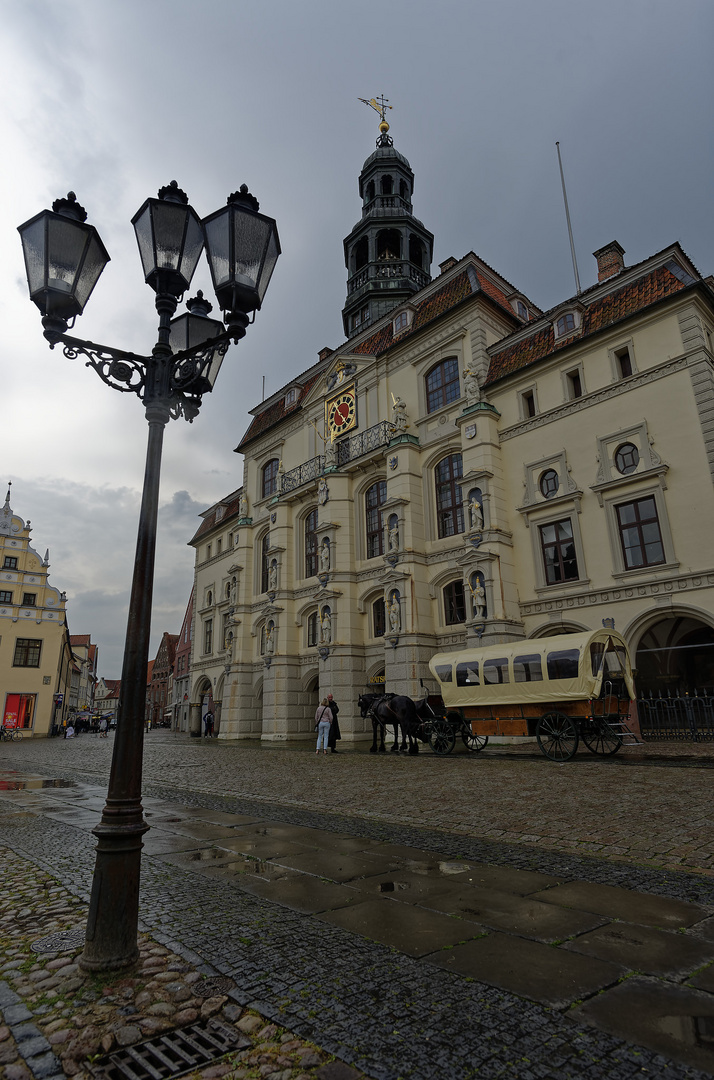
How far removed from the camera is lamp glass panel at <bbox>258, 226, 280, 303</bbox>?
15.4ft

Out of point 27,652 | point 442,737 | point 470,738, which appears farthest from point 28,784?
point 27,652

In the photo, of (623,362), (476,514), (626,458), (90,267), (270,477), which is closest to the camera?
(90,267)

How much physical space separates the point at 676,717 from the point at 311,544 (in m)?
19.2

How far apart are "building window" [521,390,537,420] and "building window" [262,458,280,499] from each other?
1653 centimetres

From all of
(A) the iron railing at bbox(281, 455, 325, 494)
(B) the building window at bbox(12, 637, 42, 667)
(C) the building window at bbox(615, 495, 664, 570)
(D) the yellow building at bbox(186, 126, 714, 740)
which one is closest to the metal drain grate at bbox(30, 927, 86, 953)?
(D) the yellow building at bbox(186, 126, 714, 740)

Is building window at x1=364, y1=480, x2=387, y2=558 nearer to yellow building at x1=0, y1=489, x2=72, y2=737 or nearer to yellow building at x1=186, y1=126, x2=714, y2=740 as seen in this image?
yellow building at x1=186, y1=126, x2=714, y2=740

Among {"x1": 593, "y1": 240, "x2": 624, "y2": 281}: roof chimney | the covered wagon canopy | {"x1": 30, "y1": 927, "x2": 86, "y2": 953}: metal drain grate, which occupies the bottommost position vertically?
{"x1": 30, "y1": 927, "x2": 86, "y2": 953}: metal drain grate

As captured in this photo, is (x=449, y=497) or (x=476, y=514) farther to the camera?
(x=449, y=497)

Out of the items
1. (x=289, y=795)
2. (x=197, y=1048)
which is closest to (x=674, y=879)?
(x=197, y=1048)

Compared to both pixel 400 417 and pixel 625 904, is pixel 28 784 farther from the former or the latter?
pixel 400 417

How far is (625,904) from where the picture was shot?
4.02 m

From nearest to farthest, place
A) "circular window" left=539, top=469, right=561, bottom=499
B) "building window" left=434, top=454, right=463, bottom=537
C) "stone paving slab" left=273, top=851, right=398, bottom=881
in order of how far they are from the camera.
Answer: "stone paving slab" left=273, top=851, right=398, bottom=881, "circular window" left=539, top=469, right=561, bottom=499, "building window" left=434, top=454, right=463, bottom=537

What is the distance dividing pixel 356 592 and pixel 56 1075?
84.5ft

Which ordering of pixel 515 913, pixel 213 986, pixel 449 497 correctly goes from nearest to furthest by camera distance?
pixel 213 986, pixel 515 913, pixel 449 497
